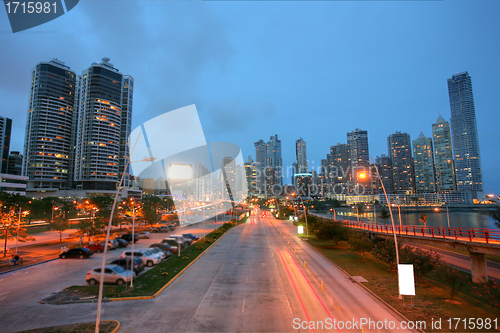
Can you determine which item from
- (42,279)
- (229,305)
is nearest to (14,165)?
(42,279)

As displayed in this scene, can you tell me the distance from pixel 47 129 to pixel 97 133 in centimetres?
2310

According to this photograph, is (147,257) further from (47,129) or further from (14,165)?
(14,165)

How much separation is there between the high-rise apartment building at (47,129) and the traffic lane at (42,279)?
122 metres

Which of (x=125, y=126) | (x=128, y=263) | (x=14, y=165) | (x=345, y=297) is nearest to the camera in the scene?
(x=345, y=297)

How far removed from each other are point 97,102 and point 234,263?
445 feet

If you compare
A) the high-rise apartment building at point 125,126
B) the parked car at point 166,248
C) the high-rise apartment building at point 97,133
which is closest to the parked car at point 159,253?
the parked car at point 166,248

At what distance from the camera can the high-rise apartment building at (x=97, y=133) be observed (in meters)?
125

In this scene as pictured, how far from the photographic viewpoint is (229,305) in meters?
16.2

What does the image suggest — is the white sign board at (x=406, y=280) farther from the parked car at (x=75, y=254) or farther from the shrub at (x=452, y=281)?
the parked car at (x=75, y=254)

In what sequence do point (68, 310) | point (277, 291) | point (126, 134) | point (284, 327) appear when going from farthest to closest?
point (126, 134)
point (277, 291)
point (68, 310)
point (284, 327)

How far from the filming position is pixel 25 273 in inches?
904

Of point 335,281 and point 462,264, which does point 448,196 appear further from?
point 335,281

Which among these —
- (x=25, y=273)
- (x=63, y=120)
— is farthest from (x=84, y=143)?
(x=25, y=273)

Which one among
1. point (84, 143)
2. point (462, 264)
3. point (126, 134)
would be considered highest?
point (126, 134)
